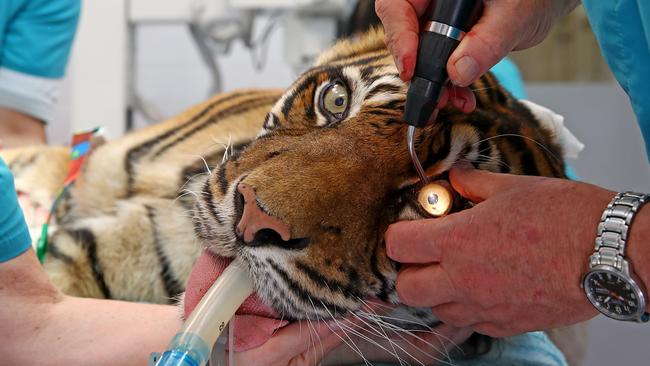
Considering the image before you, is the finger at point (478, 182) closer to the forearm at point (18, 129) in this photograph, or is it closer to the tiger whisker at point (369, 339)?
the tiger whisker at point (369, 339)

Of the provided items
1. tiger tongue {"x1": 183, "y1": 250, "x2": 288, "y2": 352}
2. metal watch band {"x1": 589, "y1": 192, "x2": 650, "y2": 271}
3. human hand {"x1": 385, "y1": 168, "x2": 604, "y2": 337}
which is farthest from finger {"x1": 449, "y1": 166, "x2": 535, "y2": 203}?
tiger tongue {"x1": 183, "y1": 250, "x2": 288, "y2": 352}

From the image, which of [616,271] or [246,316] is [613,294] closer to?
[616,271]

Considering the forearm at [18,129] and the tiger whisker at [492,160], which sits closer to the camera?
the tiger whisker at [492,160]

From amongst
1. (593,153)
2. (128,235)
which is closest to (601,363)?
(593,153)

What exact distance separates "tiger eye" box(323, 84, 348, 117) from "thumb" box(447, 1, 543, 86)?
0.23 metres

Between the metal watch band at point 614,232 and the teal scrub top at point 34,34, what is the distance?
5.17 ft

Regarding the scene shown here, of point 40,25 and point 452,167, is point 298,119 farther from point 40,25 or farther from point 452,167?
point 40,25

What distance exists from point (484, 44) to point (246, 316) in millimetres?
387

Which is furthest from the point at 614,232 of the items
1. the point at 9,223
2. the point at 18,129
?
the point at 18,129

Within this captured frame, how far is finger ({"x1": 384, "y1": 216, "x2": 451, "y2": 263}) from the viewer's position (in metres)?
0.69

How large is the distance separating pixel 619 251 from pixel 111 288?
83 cm

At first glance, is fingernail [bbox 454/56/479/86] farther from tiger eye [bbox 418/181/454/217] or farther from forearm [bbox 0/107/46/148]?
forearm [bbox 0/107/46/148]

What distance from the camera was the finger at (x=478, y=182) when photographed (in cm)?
69

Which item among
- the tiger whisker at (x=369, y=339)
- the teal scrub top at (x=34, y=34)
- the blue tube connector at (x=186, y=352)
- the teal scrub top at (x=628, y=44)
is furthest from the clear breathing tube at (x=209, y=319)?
the teal scrub top at (x=34, y=34)
